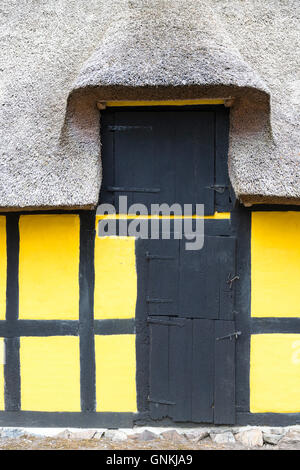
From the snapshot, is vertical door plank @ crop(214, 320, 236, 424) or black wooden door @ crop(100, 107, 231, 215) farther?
black wooden door @ crop(100, 107, 231, 215)

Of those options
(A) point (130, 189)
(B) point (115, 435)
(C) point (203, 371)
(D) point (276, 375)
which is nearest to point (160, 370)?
(C) point (203, 371)

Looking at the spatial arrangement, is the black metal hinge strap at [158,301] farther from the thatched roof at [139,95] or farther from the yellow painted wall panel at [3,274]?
the yellow painted wall panel at [3,274]

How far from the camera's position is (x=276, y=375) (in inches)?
155

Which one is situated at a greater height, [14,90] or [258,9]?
[258,9]

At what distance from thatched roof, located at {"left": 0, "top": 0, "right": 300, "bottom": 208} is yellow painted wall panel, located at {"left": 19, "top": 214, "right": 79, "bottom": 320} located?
0.41 metres

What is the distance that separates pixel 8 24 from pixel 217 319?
163 inches

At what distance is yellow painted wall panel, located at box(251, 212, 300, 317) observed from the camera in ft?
13.0

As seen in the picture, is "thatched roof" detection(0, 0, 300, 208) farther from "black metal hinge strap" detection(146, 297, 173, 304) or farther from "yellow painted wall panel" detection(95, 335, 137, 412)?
"yellow painted wall panel" detection(95, 335, 137, 412)

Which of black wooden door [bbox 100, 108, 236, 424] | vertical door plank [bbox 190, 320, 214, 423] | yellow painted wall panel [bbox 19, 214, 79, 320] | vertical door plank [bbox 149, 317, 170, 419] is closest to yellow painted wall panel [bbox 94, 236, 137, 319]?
black wooden door [bbox 100, 108, 236, 424]

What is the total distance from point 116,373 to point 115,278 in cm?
91

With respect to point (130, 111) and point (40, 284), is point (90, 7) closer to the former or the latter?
point (130, 111)

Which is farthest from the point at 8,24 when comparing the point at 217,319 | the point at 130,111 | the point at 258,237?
the point at 217,319

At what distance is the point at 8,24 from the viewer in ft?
16.1

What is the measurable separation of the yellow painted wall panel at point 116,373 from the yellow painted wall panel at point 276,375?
Result: 1.15 metres
